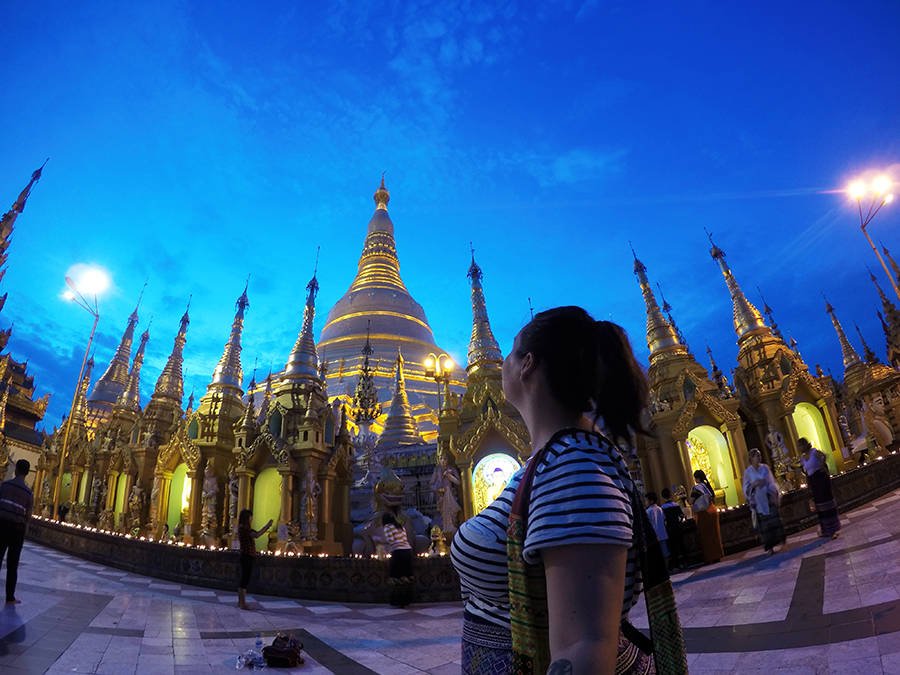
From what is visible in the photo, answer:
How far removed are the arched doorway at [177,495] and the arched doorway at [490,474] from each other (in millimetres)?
11291

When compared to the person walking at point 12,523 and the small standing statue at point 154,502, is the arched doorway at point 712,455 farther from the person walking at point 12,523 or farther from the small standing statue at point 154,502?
the small standing statue at point 154,502

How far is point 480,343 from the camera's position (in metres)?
24.0

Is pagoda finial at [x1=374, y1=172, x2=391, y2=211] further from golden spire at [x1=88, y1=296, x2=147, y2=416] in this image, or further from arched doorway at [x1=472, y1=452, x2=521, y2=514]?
arched doorway at [x1=472, y1=452, x2=521, y2=514]

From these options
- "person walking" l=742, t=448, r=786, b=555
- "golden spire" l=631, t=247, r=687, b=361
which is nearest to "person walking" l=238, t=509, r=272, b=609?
"person walking" l=742, t=448, r=786, b=555

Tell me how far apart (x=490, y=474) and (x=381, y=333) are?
26349 mm

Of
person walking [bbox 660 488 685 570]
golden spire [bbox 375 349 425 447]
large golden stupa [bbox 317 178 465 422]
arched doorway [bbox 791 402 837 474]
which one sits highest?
large golden stupa [bbox 317 178 465 422]

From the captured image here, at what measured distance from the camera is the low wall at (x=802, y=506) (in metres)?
11.2

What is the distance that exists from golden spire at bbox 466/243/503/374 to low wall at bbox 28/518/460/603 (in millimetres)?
12747

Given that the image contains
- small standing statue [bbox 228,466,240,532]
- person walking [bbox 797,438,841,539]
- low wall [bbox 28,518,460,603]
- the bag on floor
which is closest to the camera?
the bag on floor

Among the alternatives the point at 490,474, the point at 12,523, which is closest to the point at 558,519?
the point at 12,523

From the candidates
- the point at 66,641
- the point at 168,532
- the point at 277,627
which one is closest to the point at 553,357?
the point at 66,641

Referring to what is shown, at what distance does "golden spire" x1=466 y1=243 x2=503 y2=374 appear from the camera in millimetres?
23094

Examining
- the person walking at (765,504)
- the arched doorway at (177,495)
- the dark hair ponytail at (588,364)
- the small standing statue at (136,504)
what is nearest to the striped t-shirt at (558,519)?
the dark hair ponytail at (588,364)

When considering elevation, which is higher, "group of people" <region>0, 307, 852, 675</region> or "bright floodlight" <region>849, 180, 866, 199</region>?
"bright floodlight" <region>849, 180, 866, 199</region>
